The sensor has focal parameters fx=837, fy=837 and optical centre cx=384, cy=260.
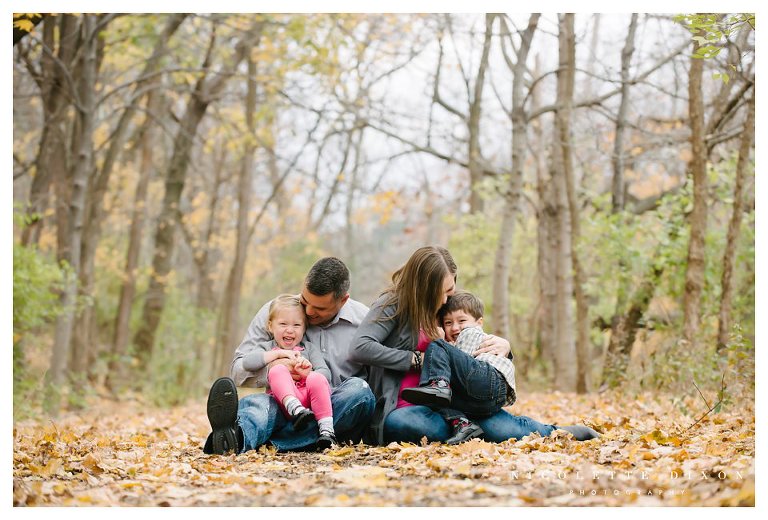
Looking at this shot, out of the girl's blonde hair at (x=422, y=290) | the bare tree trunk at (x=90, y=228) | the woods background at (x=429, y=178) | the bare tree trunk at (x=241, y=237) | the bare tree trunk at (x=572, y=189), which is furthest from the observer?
the bare tree trunk at (x=241, y=237)

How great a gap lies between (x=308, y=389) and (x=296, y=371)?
153 millimetres

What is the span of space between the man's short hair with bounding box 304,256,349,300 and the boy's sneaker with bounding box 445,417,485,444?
41.8 inches

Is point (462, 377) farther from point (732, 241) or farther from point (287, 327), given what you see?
point (732, 241)

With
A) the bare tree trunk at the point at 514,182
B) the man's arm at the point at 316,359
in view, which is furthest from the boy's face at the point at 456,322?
the bare tree trunk at the point at 514,182

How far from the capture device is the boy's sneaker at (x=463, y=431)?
4.80 metres

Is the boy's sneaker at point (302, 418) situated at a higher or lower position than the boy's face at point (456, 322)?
lower

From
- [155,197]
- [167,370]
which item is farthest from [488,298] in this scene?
[155,197]

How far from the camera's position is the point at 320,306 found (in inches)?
205

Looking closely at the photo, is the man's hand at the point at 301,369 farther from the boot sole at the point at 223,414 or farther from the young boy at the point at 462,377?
the young boy at the point at 462,377

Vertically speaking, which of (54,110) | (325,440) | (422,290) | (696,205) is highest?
(54,110)

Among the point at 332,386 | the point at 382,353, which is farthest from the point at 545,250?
the point at 382,353

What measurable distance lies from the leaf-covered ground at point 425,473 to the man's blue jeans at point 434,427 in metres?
0.15

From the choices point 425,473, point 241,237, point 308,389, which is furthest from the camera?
point 241,237
